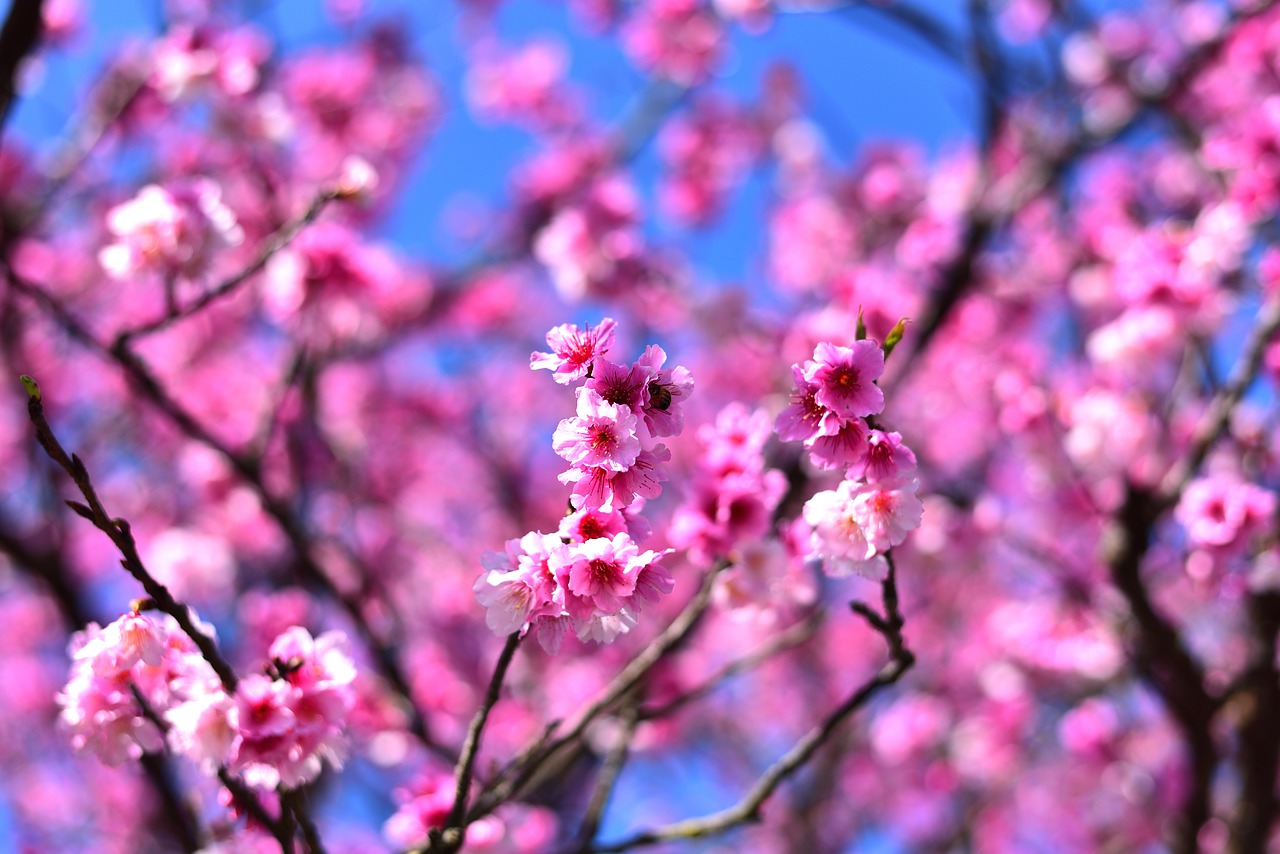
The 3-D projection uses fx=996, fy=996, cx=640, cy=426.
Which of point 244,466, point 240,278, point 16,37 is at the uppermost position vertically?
point 16,37

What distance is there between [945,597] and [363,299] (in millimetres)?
5983

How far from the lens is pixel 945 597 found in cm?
853

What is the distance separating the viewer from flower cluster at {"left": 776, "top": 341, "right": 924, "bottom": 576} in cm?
165

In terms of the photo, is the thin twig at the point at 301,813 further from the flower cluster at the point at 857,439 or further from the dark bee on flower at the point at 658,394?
the flower cluster at the point at 857,439

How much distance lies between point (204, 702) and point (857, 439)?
1278 millimetres

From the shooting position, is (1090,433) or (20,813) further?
(20,813)

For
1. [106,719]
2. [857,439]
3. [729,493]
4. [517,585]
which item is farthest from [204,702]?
[857,439]

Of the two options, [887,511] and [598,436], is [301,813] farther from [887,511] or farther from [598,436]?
[887,511]

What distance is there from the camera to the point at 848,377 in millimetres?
1663

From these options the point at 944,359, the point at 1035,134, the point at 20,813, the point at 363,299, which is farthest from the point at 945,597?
the point at 20,813

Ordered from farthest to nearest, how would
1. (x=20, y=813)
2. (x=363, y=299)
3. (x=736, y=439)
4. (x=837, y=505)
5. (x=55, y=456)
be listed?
(x=20, y=813) < (x=363, y=299) < (x=736, y=439) < (x=837, y=505) < (x=55, y=456)

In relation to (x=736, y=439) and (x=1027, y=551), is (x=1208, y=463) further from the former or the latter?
(x=736, y=439)

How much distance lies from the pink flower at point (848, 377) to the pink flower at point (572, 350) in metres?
0.35

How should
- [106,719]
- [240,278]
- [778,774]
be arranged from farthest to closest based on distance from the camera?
[240,278], [778,774], [106,719]
